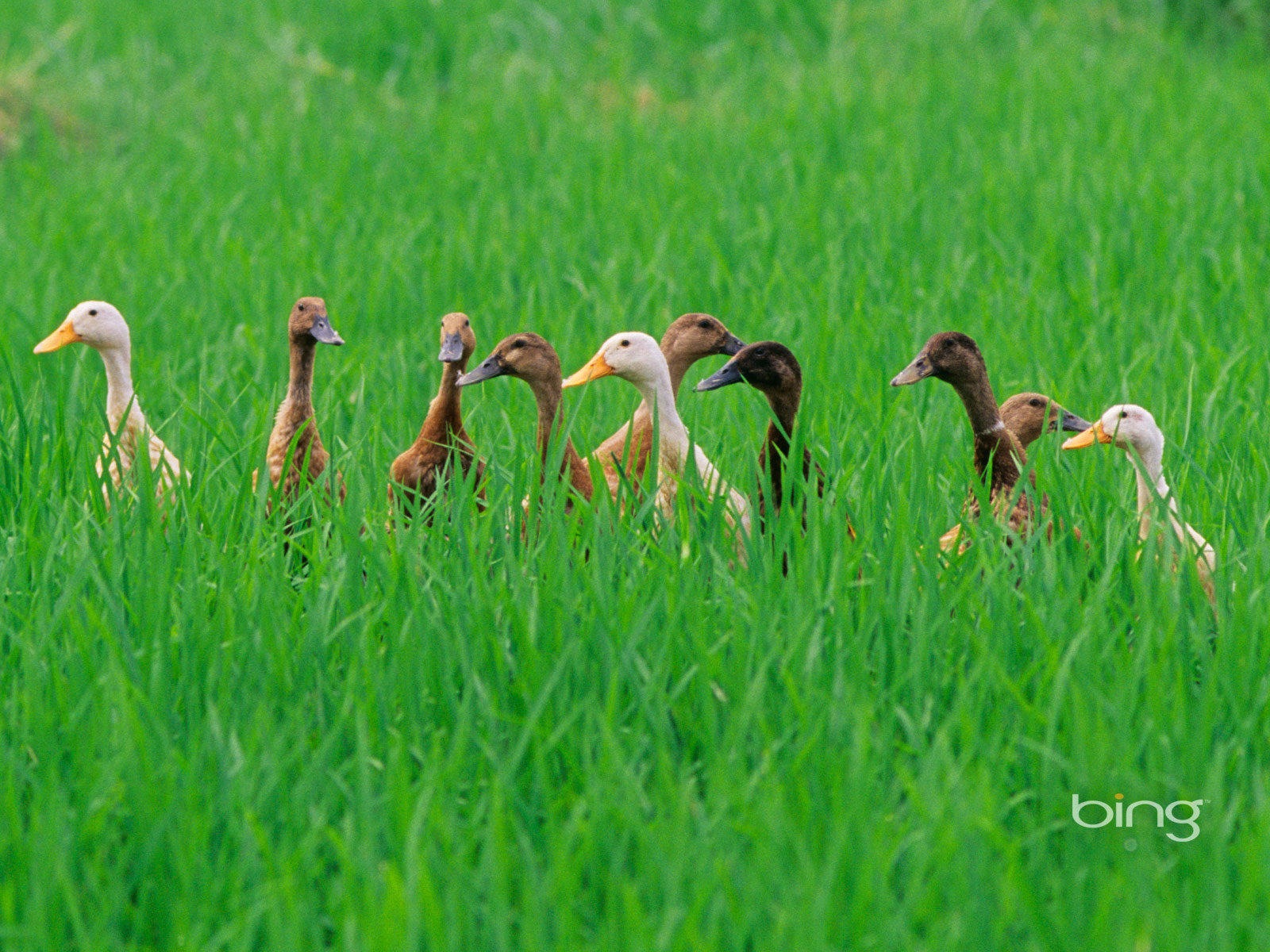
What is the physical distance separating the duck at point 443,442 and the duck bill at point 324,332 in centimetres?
30

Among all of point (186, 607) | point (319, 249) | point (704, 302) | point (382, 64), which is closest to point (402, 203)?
point (319, 249)

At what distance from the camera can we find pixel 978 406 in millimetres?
3908

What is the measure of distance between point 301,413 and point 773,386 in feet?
4.23

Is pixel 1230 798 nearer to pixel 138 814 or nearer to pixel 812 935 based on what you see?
pixel 812 935

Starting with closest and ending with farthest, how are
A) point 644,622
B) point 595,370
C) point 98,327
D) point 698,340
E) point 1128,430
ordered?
point 644,622
point 1128,430
point 595,370
point 698,340
point 98,327

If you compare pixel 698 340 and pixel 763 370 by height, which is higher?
pixel 698 340

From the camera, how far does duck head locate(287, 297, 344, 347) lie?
426 centimetres

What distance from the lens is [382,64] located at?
12031 mm

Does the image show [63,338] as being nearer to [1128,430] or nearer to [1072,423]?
[1072,423]

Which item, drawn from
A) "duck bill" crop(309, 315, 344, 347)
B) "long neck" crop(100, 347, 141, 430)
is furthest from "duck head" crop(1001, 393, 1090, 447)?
"long neck" crop(100, 347, 141, 430)

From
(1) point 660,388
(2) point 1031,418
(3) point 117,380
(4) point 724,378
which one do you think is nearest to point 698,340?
(1) point 660,388

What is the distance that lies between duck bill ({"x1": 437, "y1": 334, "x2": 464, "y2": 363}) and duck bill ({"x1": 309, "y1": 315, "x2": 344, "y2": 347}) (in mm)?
300

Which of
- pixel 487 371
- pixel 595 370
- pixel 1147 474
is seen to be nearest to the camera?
pixel 1147 474

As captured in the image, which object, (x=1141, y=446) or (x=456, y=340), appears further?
(x=456, y=340)
